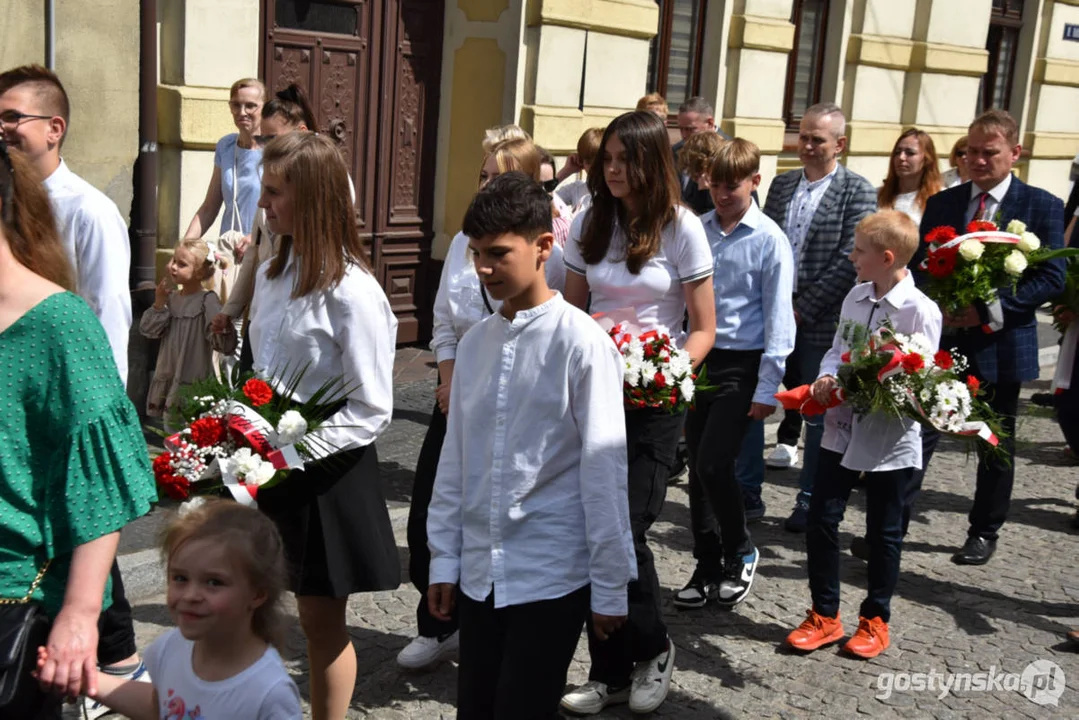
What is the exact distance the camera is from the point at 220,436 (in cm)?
358

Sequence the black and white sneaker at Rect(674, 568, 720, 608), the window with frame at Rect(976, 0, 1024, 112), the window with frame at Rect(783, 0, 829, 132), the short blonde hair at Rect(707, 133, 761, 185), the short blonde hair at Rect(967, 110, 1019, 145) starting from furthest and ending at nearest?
1. the window with frame at Rect(976, 0, 1024, 112)
2. the window with frame at Rect(783, 0, 829, 132)
3. the short blonde hair at Rect(967, 110, 1019, 145)
4. the black and white sneaker at Rect(674, 568, 720, 608)
5. the short blonde hair at Rect(707, 133, 761, 185)

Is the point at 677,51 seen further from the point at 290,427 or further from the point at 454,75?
Result: the point at 290,427

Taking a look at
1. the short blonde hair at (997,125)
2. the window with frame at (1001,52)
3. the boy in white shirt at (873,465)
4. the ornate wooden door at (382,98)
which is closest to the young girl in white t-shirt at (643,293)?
the boy in white shirt at (873,465)

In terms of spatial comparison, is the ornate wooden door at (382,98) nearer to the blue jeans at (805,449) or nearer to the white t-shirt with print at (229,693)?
the blue jeans at (805,449)

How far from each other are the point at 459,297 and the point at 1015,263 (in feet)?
8.44

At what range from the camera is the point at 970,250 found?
5824mm

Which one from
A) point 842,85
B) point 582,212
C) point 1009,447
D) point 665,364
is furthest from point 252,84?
point 842,85

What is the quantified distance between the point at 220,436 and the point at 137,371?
13.7ft

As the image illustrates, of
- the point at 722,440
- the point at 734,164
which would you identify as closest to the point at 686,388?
the point at 722,440

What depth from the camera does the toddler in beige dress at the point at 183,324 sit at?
685cm

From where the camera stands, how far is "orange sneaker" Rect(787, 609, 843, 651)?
5254mm

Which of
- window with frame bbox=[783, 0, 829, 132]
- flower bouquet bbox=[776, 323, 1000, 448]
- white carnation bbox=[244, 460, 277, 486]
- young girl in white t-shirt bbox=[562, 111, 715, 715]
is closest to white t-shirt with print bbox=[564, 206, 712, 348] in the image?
young girl in white t-shirt bbox=[562, 111, 715, 715]

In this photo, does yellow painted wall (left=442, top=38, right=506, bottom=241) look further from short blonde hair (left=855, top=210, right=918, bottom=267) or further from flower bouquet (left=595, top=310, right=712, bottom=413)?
flower bouquet (left=595, top=310, right=712, bottom=413)

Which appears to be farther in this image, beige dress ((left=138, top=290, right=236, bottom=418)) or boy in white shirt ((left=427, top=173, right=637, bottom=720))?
beige dress ((left=138, top=290, right=236, bottom=418))
